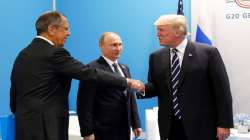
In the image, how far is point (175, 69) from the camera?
99.2 inches

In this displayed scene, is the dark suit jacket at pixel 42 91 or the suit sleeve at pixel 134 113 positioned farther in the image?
the suit sleeve at pixel 134 113

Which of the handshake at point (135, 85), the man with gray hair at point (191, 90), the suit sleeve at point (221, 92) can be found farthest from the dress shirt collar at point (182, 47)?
the handshake at point (135, 85)

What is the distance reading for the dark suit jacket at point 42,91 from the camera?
7.10ft

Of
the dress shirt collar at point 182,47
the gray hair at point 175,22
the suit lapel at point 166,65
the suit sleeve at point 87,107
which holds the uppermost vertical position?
the gray hair at point 175,22

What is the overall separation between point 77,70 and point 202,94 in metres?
0.84

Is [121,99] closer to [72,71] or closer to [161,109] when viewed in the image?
[161,109]

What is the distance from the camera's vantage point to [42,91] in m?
2.16

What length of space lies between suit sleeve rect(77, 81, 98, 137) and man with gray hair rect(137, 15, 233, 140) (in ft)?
1.60

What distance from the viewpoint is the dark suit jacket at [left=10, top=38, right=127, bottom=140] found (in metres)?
2.16

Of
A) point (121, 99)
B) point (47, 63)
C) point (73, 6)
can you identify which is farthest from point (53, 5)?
point (47, 63)

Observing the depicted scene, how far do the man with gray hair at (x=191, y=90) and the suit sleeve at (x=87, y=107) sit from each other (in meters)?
0.49

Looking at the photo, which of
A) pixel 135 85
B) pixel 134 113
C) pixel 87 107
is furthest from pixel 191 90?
pixel 87 107

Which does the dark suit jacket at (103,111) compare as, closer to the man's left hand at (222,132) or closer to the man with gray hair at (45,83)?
the man with gray hair at (45,83)

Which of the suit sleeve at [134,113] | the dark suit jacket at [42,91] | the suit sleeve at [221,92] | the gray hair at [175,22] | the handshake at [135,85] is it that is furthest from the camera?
the suit sleeve at [134,113]
